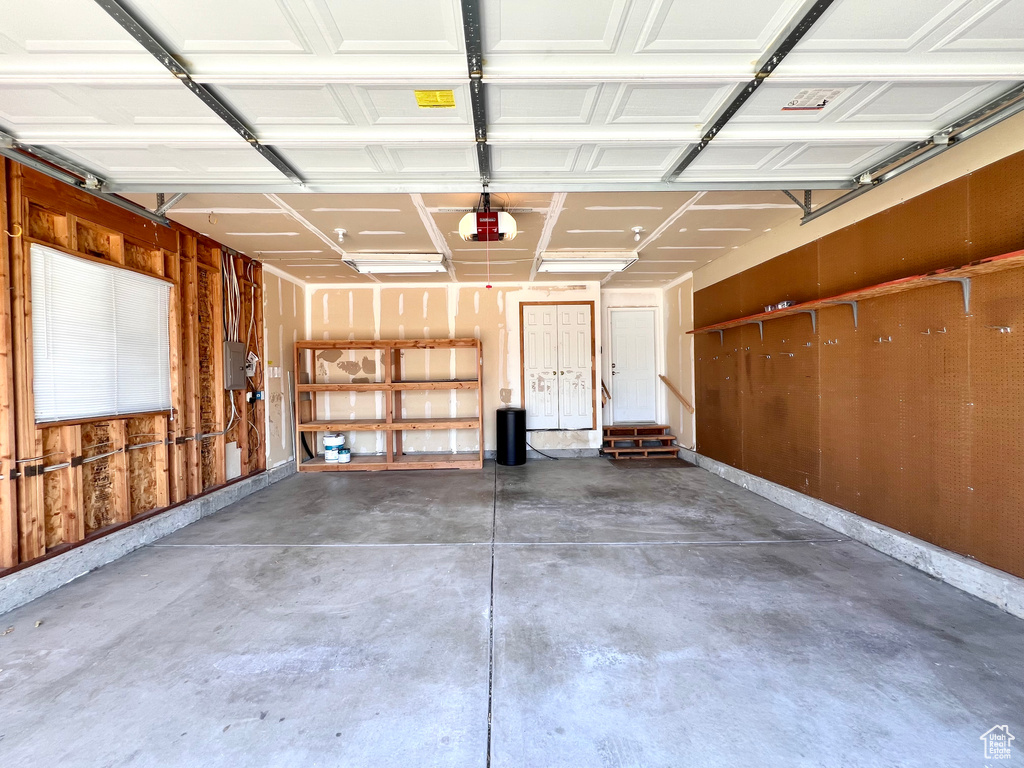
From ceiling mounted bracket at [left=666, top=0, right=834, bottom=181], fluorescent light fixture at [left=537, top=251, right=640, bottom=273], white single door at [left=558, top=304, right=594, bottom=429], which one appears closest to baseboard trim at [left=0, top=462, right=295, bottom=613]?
fluorescent light fixture at [left=537, top=251, right=640, bottom=273]

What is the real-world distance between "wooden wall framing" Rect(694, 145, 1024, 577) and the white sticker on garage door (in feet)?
3.83

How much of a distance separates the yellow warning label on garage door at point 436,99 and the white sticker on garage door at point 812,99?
174cm

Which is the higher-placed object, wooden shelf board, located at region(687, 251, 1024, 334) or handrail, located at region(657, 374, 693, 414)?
wooden shelf board, located at region(687, 251, 1024, 334)

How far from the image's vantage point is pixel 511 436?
614cm

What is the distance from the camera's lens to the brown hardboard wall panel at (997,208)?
2.21 metres

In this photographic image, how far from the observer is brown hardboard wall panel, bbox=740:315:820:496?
3.76m

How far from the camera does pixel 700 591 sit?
8.13 ft

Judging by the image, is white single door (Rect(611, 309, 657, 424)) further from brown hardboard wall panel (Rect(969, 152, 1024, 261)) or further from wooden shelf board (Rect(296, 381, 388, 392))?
brown hardboard wall panel (Rect(969, 152, 1024, 261))

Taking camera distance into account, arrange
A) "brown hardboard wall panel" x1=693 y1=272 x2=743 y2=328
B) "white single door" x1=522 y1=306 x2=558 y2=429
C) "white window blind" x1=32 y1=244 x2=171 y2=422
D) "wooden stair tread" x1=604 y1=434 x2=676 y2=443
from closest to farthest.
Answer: "white window blind" x1=32 y1=244 x2=171 y2=422
"brown hardboard wall panel" x1=693 y1=272 x2=743 y2=328
"wooden stair tread" x1=604 y1=434 x2=676 y2=443
"white single door" x1=522 y1=306 x2=558 y2=429

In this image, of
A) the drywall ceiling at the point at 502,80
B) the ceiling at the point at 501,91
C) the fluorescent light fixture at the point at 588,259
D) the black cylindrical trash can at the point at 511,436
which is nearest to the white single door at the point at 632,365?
the black cylindrical trash can at the point at 511,436

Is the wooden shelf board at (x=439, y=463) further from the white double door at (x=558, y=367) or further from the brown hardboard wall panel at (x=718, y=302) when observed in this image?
the brown hardboard wall panel at (x=718, y=302)

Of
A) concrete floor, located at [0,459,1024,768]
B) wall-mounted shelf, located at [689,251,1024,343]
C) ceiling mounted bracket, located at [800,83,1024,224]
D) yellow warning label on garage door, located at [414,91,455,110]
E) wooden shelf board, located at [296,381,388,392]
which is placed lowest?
concrete floor, located at [0,459,1024,768]

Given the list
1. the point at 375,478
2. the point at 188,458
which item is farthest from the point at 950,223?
the point at 188,458

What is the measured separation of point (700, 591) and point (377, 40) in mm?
3293
